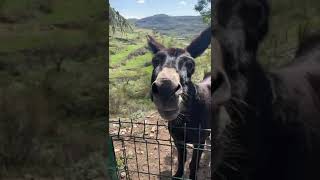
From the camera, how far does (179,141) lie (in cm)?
400

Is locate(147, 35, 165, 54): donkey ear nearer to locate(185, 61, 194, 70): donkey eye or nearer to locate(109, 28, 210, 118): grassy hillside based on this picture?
locate(185, 61, 194, 70): donkey eye

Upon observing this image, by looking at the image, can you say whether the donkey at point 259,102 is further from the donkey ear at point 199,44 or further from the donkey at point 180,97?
the donkey ear at point 199,44

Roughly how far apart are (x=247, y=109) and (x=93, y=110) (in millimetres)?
581

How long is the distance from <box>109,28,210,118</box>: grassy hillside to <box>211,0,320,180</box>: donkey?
3673 mm

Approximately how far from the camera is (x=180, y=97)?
12.6 feet

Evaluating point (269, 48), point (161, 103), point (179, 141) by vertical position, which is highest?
point (269, 48)

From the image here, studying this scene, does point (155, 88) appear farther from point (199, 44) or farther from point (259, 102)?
point (259, 102)

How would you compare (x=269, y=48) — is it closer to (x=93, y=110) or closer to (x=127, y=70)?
(x=93, y=110)

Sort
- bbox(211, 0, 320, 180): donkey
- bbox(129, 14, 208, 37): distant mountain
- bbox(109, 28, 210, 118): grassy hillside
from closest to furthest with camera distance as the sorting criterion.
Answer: bbox(211, 0, 320, 180): donkey
bbox(109, 28, 210, 118): grassy hillside
bbox(129, 14, 208, 37): distant mountain

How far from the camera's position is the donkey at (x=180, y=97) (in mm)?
3643

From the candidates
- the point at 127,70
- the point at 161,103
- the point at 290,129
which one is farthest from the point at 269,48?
the point at 127,70

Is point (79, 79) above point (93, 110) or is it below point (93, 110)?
above

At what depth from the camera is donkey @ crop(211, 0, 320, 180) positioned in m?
1.71

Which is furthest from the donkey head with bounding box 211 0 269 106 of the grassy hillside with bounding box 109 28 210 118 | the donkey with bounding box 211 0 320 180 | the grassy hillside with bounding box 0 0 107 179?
the grassy hillside with bounding box 109 28 210 118
